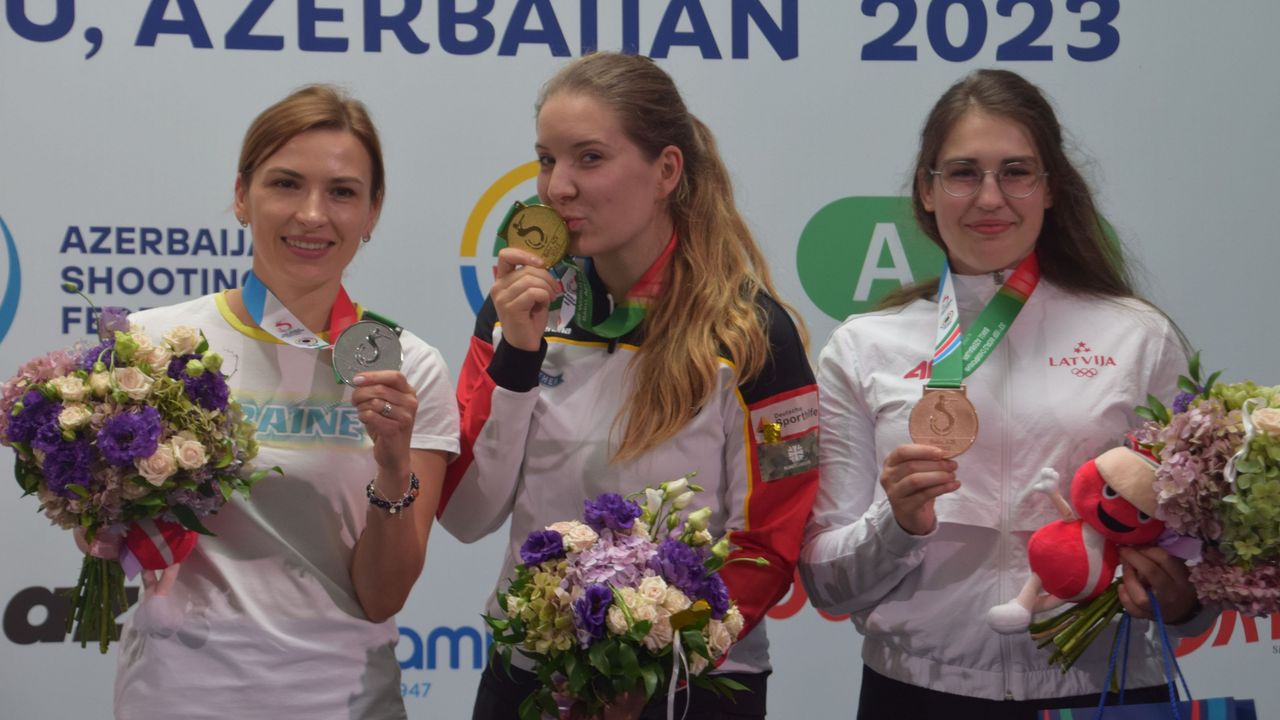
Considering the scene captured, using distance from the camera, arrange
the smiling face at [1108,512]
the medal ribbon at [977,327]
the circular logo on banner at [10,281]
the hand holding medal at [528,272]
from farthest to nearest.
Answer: the circular logo on banner at [10,281], the medal ribbon at [977,327], the hand holding medal at [528,272], the smiling face at [1108,512]

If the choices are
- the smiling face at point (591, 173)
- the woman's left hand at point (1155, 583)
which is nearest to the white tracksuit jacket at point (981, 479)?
the woman's left hand at point (1155, 583)

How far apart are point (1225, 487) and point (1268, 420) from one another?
0.44 ft

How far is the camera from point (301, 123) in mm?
2492

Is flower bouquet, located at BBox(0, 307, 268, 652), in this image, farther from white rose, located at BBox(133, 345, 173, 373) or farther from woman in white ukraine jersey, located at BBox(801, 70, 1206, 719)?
woman in white ukraine jersey, located at BBox(801, 70, 1206, 719)

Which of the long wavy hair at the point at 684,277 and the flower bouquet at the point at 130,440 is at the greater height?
the long wavy hair at the point at 684,277

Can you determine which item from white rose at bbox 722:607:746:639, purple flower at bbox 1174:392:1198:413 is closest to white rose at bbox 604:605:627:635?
white rose at bbox 722:607:746:639

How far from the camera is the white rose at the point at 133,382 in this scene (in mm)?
2191

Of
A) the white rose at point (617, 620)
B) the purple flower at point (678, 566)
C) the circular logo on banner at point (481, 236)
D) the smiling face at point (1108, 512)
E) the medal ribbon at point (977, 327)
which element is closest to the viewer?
the white rose at point (617, 620)

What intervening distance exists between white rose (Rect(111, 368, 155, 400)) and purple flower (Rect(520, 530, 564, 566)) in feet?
2.30

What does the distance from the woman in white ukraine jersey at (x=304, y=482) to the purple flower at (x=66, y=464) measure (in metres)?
0.26

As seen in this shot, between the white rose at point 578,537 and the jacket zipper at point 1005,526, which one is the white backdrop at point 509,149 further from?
the white rose at point 578,537

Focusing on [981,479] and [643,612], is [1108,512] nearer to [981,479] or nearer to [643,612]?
[981,479]

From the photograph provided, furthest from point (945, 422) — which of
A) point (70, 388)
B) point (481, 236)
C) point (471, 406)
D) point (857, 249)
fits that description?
point (481, 236)

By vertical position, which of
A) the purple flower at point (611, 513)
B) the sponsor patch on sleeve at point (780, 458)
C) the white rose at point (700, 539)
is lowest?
the white rose at point (700, 539)
